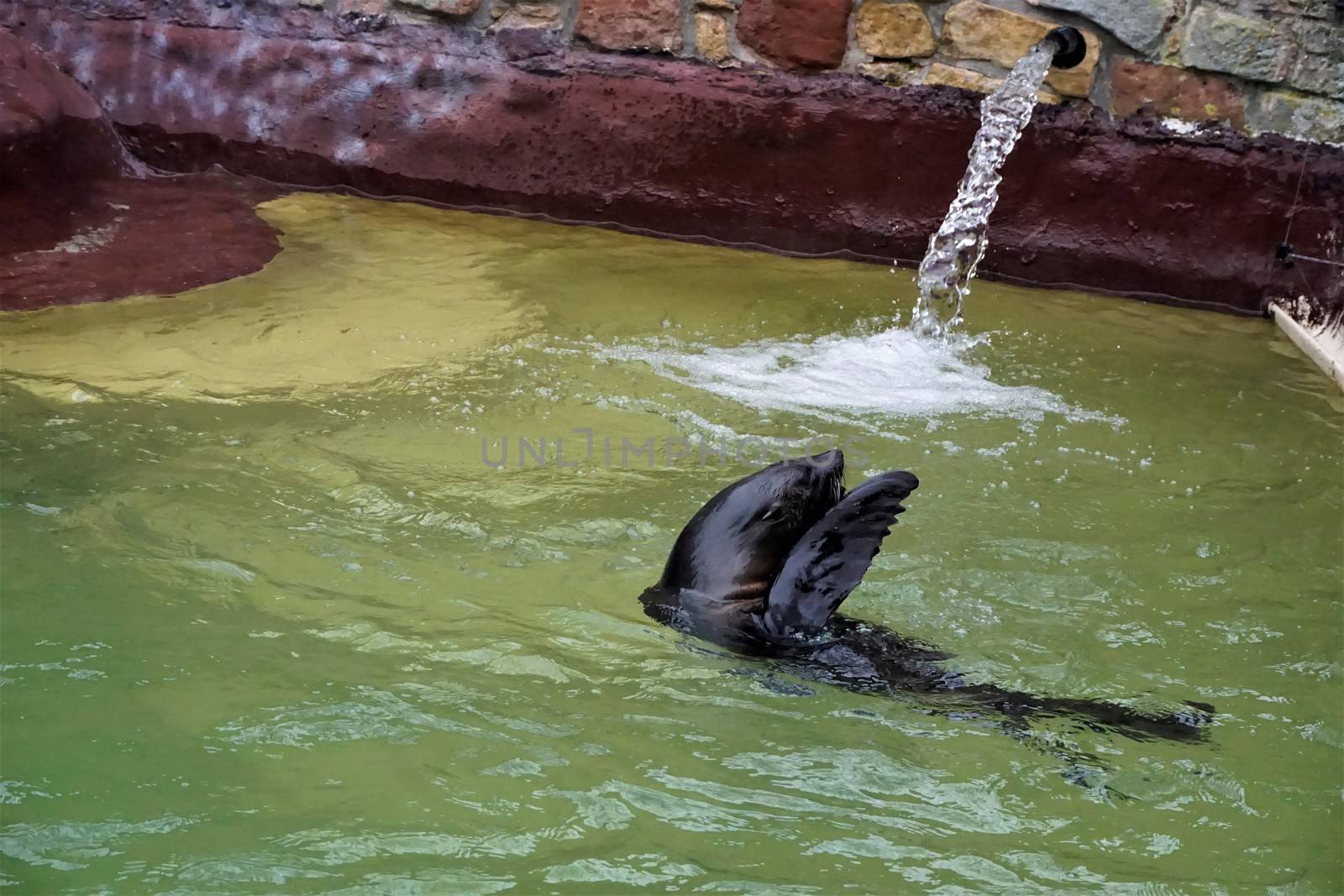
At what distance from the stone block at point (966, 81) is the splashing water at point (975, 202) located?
52 millimetres

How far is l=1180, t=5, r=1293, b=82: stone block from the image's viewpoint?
5113 millimetres

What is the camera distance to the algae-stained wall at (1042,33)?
16.8 ft

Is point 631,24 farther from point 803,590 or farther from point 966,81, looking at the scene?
point 803,590

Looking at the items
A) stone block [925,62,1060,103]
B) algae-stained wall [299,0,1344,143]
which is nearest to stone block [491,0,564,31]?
algae-stained wall [299,0,1344,143]

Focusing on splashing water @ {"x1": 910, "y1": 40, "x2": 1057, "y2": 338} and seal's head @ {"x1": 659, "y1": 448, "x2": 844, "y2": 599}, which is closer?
seal's head @ {"x1": 659, "y1": 448, "x2": 844, "y2": 599}

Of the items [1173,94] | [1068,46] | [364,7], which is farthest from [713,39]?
[1173,94]

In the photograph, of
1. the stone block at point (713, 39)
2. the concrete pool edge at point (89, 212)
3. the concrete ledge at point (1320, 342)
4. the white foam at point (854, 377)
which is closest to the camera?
the white foam at point (854, 377)

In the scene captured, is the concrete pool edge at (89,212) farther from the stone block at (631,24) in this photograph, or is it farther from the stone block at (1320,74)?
the stone block at (1320,74)

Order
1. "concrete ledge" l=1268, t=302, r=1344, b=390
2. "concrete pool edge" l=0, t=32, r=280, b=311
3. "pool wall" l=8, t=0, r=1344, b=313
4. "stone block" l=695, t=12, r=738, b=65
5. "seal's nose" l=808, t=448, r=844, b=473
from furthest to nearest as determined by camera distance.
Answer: "stone block" l=695, t=12, r=738, b=65
"pool wall" l=8, t=0, r=1344, b=313
"concrete pool edge" l=0, t=32, r=280, b=311
"concrete ledge" l=1268, t=302, r=1344, b=390
"seal's nose" l=808, t=448, r=844, b=473

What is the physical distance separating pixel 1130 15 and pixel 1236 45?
411mm

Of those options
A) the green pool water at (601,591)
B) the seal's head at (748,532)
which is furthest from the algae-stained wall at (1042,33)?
the seal's head at (748,532)

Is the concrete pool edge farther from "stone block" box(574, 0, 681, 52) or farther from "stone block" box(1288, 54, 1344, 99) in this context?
"stone block" box(1288, 54, 1344, 99)

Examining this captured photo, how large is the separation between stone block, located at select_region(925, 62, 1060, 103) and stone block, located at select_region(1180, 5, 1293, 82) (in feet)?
1.75

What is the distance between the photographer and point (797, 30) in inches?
217
